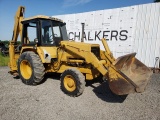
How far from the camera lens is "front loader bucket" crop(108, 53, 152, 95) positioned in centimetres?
404

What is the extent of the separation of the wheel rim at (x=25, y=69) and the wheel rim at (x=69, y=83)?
1.78 m

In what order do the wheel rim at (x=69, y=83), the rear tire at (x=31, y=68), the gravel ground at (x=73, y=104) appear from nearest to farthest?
the gravel ground at (x=73, y=104) → the wheel rim at (x=69, y=83) → the rear tire at (x=31, y=68)

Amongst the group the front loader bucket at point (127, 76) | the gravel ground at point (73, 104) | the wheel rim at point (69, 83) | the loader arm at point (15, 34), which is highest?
the loader arm at point (15, 34)

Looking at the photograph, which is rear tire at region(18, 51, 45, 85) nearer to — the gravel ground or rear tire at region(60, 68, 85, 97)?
the gravel ground

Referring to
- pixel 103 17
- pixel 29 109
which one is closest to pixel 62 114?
pixel 29 109

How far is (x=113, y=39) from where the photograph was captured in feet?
30.8

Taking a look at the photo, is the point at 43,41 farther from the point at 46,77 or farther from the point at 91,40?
the point at 91,40

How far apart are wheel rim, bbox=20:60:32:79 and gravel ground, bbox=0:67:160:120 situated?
0.52 metres

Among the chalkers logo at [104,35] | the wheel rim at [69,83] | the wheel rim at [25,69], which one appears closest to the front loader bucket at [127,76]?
the wheel rim at [69,83]

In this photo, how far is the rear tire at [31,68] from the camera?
5719 mm

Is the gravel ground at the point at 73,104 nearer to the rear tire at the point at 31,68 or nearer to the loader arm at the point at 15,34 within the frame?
the rear tire at the point at 31,68

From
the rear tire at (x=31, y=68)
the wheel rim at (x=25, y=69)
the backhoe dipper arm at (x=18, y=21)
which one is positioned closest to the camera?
the rear tire at (x=31, y=68)

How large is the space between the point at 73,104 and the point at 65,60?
179cm

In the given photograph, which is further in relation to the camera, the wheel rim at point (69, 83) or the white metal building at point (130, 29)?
the white metal building at point (130, 29)
